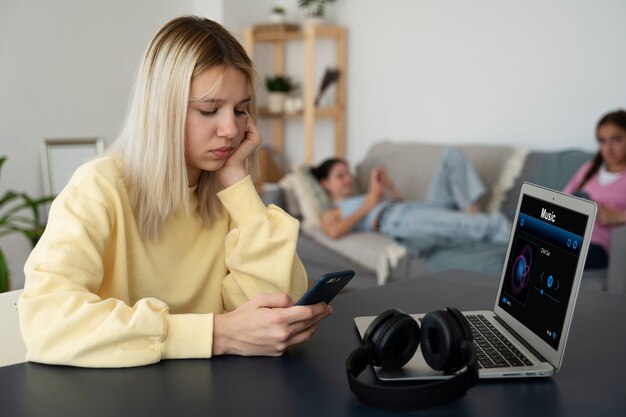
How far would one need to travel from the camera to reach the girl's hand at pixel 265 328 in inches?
42.4

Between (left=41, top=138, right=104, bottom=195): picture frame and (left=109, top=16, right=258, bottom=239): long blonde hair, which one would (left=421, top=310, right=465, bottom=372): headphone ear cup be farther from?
(left=41, top=138, right=104, bottom=195): picture frame

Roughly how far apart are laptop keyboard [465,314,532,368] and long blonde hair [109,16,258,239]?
0.59 meters

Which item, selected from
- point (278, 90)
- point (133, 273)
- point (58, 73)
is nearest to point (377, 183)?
point (278, 90)

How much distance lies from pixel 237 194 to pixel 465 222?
7.43ft

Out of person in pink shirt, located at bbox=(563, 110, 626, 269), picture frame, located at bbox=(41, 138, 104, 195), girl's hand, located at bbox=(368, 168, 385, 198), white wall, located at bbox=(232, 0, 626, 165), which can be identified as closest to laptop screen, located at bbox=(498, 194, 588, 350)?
person in pink shirt, located at bbox=(563, 110, 626, 269)

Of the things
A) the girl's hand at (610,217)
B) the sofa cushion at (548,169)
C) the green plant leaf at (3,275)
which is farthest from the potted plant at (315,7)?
the green plant leaf at (3,275)

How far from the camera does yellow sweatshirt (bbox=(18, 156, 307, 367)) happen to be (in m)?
1.05

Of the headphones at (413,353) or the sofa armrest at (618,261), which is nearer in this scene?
the headphones at (413,353)

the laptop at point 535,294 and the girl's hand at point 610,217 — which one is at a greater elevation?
the laptop at point 535,294

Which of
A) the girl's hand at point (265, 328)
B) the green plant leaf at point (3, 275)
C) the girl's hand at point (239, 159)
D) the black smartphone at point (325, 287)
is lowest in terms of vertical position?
the green plant leaf at point (3, 275)

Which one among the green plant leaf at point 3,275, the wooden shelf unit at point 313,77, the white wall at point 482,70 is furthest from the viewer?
the wooden shelf unit at point 313,77

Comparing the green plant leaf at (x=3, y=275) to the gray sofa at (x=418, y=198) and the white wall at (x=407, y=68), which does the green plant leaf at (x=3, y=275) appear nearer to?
the white wall at (x=407, y=68)

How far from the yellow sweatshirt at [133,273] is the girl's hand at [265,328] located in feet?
0.08

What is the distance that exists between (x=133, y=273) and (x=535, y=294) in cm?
72
